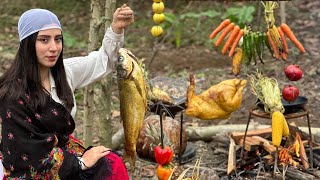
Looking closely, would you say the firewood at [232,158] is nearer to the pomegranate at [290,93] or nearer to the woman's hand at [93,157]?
the pomegranate at [290,93]

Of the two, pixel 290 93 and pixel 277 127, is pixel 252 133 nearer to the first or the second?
pixel 290 93

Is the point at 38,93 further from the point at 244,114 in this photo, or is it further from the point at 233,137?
the point at 244,114

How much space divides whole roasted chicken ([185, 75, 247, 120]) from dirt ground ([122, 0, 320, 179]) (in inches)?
23.2

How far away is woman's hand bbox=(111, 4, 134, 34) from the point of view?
367cm

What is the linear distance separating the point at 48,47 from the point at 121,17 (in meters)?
0.53

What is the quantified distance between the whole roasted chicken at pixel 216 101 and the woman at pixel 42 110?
3.29ft

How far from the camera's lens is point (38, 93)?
11.5 ft

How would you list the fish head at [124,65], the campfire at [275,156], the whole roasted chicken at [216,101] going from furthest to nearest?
1. the campfire at [275,156]
2. the whole roasted chicken at [216,101]
3. the fish head at [124,65]

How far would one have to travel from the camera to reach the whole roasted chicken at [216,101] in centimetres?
453

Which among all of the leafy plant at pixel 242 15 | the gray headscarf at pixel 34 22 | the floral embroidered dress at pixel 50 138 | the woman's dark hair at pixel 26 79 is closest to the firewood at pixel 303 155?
the floral embroidered dress at pixel 50 138

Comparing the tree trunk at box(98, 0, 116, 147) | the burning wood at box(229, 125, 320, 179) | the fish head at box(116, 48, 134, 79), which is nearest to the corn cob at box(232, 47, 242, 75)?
the burning wood at box(229, 125, 320, 179)

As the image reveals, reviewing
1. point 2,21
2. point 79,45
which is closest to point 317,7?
point 79,45

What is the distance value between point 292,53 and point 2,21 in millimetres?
5937

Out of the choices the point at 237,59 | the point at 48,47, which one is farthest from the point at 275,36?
the point at 48,47
